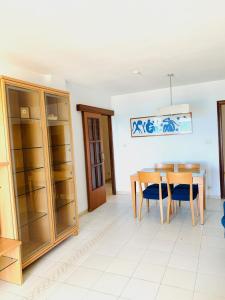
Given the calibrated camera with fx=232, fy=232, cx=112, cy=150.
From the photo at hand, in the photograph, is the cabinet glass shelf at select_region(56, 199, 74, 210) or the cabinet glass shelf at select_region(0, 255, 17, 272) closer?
the cabinet glass shelf at select_region(0, 255, 17, 272)

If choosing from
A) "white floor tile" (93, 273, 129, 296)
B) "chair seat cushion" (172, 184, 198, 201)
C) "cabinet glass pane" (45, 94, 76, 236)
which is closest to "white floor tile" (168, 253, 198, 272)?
"white floor tile" (93, 273, 129, 296)

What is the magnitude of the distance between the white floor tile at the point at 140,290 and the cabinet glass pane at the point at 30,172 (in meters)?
1.18

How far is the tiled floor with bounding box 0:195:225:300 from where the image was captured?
215 centimetres

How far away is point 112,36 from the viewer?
2336mm

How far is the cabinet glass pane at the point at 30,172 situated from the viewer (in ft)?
9.06

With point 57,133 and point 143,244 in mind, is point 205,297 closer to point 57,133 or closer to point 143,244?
point 143,244

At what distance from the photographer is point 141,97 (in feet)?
17.5

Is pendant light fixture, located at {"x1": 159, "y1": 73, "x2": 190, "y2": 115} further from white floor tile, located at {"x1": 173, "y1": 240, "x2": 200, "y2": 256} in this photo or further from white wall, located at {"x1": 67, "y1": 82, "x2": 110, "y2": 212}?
white floor tile, located at {"x1": 173, "y1": 240, "x2": 200, "y2": 256}

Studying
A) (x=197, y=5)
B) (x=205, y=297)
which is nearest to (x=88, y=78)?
(x=197, y=5)

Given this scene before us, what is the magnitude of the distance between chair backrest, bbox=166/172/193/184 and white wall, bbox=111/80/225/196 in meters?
1.53

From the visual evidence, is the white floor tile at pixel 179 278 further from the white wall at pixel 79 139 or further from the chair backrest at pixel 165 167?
the chair backrest at pixel 165 167

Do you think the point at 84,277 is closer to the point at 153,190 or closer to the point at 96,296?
the point at 96,296

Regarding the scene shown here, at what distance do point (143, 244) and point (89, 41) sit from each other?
2.53 meters

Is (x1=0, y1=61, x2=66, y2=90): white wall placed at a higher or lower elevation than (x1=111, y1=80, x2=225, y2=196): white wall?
higher
